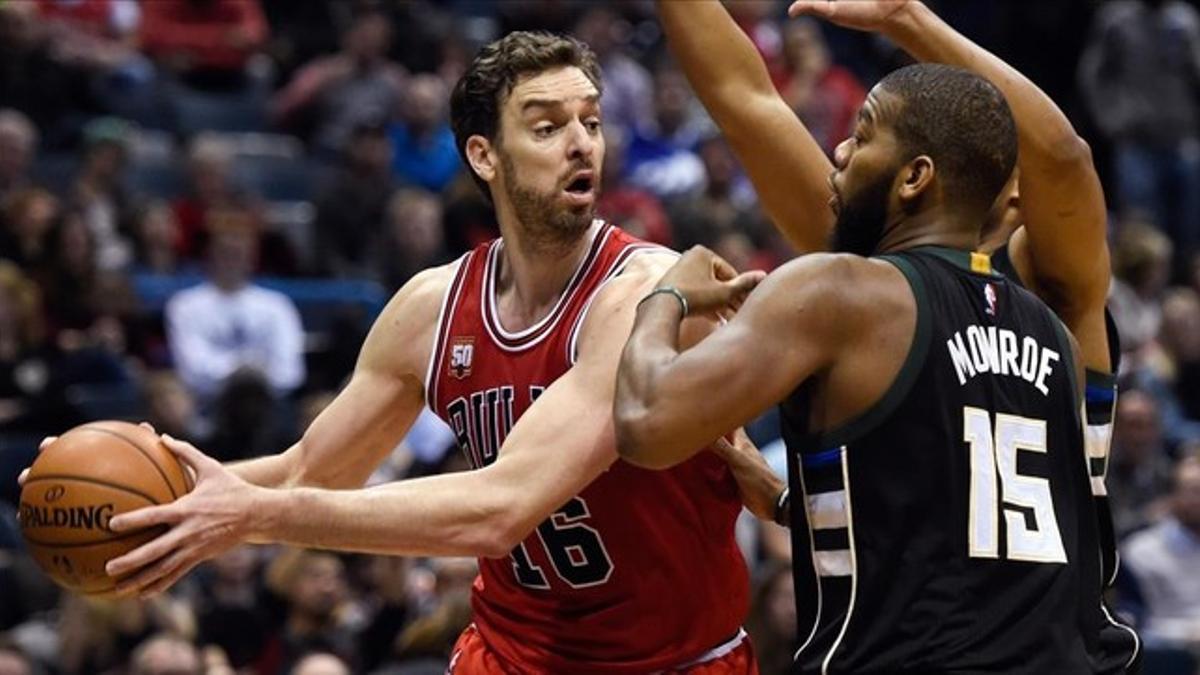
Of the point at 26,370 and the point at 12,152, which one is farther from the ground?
the point at 12,152

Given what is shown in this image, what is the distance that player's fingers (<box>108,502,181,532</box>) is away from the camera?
4961mm

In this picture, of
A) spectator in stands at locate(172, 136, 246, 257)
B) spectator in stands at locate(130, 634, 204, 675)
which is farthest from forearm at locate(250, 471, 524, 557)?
spectator in stands at locate(172, 136, 246, 257)

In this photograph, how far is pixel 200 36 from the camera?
631 inches

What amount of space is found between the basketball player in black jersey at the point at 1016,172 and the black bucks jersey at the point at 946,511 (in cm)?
61

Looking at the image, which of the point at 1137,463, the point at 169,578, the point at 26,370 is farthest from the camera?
the point at 1137,463

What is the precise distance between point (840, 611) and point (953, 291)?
0.72 meters

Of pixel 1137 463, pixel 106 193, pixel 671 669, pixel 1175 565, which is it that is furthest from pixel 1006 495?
pixel 106 193

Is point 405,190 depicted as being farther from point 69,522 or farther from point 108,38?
point 69,522

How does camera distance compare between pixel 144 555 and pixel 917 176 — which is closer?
pixel 917 176

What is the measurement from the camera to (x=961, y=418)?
4.69 m

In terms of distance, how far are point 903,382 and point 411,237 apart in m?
9.86

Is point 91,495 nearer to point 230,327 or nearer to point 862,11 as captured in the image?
point 862,11

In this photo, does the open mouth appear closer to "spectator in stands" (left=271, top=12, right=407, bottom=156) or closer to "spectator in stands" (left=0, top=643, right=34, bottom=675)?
"spectator in stands" (left=0, top=643, right=34, bottom=675)

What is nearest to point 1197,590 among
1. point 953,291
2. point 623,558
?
point 623,558
